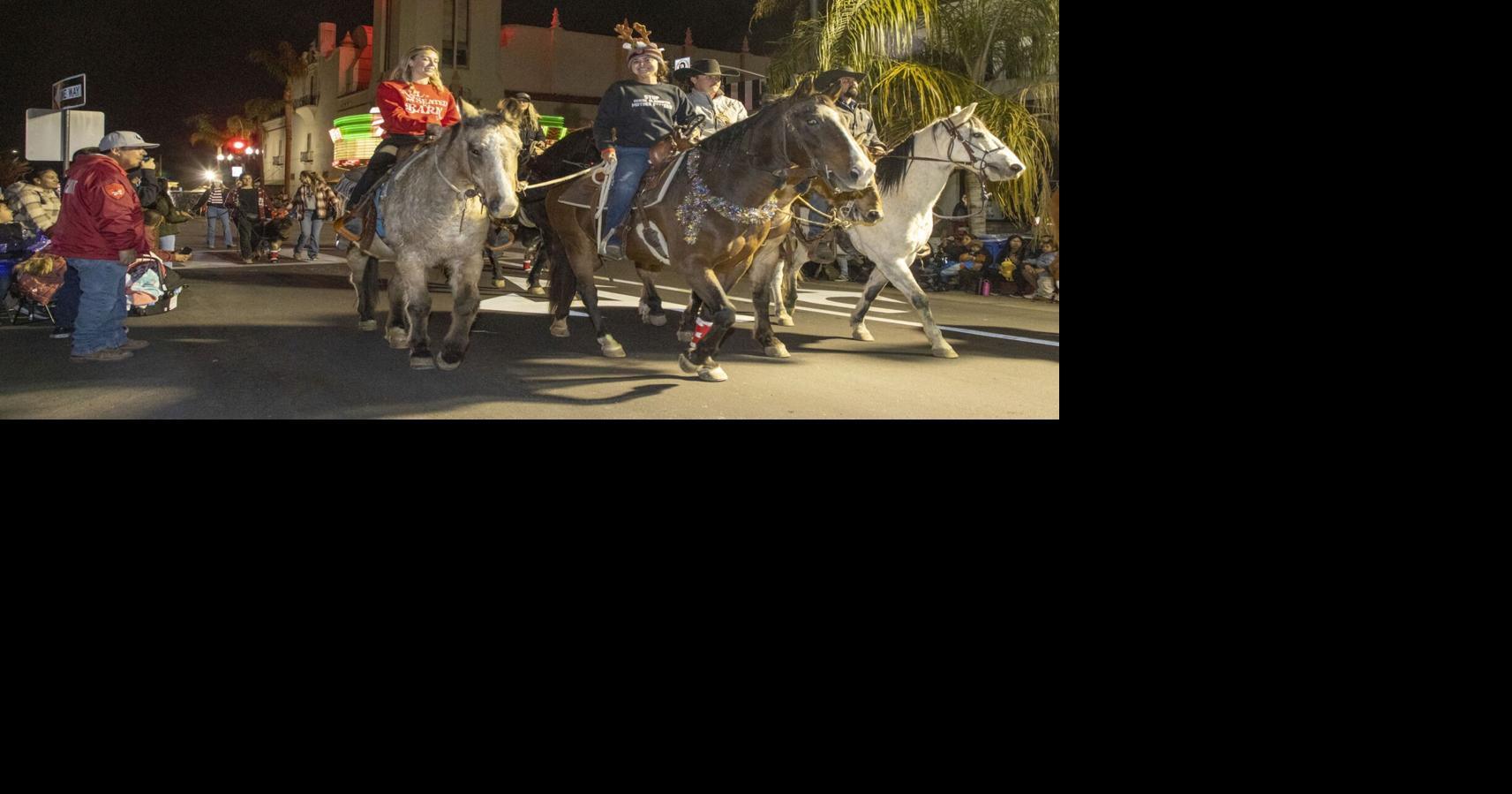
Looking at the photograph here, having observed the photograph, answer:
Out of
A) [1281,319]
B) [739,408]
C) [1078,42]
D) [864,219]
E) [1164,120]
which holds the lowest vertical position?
[739,408]

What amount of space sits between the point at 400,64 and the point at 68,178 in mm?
1890

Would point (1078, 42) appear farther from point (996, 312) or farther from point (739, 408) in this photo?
point (996, 312)

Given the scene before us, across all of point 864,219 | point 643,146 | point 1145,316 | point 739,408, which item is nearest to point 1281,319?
point 1145,316

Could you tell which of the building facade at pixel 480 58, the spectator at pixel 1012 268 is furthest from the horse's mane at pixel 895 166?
the spectator at pixel 1012 268

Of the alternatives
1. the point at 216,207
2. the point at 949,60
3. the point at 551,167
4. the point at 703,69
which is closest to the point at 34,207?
the point at 551,167

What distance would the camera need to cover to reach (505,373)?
21.6 ft

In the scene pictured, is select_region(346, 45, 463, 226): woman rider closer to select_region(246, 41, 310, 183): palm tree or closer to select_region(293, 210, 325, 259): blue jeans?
select_region(246, 41, 310, 183): palm tree

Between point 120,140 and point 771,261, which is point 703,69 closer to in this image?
point 771,261

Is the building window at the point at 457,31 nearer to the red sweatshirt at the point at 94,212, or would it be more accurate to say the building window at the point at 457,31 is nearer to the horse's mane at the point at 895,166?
the red sweatshirt at the point at 94,212

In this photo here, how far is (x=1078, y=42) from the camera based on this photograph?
6289 millimetres

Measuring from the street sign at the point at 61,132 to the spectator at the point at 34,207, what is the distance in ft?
4.27

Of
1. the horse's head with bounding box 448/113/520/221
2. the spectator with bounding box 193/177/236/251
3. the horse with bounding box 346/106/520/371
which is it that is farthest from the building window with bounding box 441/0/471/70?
the spectator with bounding box 193/177/236/251

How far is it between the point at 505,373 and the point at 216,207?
11.1m

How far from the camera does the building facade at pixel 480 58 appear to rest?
26.8ft
